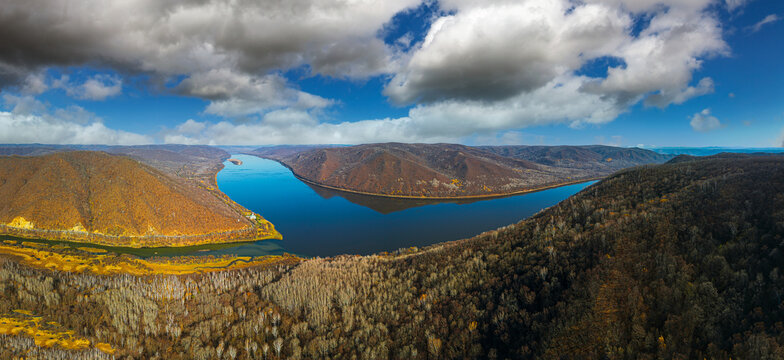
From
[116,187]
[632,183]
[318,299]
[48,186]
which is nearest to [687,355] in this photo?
[318,299]

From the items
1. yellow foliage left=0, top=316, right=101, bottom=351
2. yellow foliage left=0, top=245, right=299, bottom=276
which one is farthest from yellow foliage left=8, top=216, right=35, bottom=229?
yellow foliage left=0, top=316, right=101, bottom=351

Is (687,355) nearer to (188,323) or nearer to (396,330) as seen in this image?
(396,330)

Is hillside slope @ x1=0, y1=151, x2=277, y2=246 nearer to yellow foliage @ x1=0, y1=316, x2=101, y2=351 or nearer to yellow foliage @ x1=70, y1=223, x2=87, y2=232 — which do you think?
yellow foliage @ x1=70, y1=223, x2=87, y2=232

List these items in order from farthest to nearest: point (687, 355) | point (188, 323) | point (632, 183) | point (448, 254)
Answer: point (632, 183), point (448, 254), point (188, 323), point (687, 355)

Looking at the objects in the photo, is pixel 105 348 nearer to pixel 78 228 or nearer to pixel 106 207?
pixel 78 228

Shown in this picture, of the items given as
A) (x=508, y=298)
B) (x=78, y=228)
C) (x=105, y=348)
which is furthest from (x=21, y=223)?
(x=508, y=298)

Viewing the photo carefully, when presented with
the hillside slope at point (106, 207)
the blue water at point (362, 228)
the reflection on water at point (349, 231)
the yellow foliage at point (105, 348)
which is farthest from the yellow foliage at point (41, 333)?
the hillside slope at point (106, 207)
